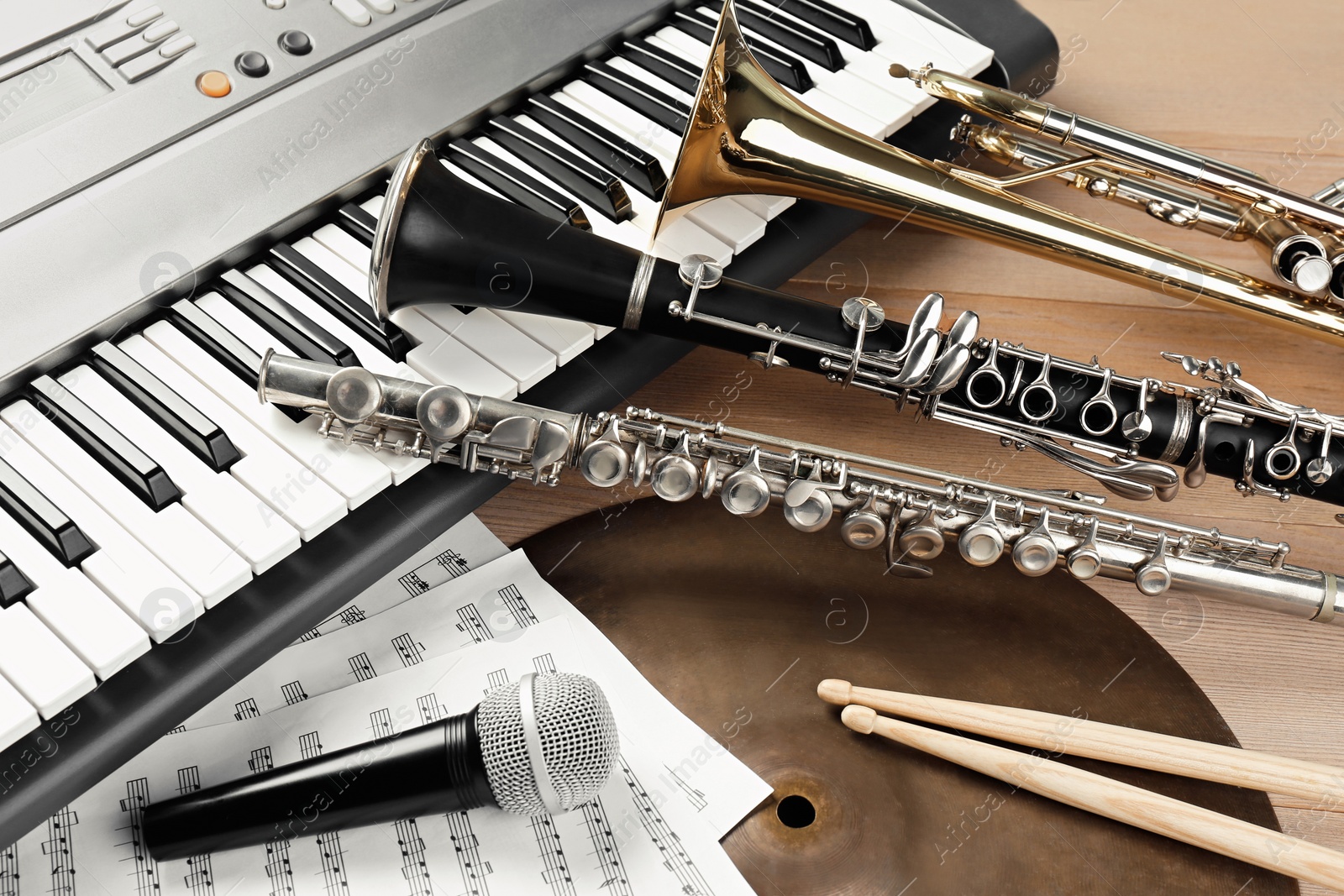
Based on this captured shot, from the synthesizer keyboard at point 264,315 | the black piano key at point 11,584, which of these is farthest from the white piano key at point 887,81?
the black piano key at point 11,584

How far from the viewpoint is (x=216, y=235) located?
30.6 inches

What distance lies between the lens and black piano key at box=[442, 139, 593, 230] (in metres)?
0.85

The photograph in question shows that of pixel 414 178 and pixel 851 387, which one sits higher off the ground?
pixel 414 178

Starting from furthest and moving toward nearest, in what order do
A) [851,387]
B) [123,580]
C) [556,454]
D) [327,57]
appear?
[851,387] < [327,57] < [556,454] < [123,580]

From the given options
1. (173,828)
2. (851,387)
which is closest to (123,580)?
(173,828)

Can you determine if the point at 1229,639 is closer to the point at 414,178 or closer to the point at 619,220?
the point at 619,220

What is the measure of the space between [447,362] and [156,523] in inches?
9.4

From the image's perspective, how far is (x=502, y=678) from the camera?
79 cm

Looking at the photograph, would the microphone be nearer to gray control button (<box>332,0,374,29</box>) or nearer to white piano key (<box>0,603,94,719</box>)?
white piano key (<box>0,603,94,719</box>)

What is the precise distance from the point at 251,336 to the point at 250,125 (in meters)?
0.19

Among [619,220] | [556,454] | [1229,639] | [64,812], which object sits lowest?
[64,812]

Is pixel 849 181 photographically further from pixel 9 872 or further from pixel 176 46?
pixel 9 872

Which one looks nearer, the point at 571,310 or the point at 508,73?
the point at 571,310

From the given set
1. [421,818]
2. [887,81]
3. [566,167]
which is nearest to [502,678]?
[421,818]
